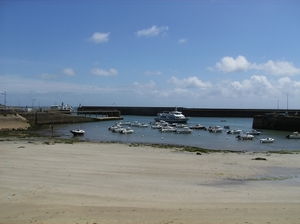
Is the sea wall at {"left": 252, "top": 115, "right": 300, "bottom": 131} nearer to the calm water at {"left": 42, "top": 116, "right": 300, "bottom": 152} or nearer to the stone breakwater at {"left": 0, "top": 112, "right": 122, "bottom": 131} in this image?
the calm water at {"left": 42, "top": 116, "right": 300, "bottom": 152}

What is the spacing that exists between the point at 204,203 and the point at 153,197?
1.92m

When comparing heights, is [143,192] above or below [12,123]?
below

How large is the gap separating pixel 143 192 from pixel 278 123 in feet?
178

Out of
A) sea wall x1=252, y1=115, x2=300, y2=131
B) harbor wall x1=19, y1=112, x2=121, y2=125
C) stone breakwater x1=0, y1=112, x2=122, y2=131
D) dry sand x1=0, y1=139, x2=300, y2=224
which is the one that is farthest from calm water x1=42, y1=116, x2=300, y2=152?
dry sand x1=0, y1=139, x2=300, y2=224

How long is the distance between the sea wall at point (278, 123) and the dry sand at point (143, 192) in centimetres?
4106

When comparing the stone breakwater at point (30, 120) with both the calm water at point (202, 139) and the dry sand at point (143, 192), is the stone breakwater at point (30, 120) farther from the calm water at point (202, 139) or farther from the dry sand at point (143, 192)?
the dry sand at point (143, 192)

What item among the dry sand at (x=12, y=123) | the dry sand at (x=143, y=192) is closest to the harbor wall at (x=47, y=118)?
the dry sand at (x=12, y=123)

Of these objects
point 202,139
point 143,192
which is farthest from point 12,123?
point 143,192

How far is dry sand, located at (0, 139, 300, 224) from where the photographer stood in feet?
28.8

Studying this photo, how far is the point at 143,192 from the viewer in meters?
11.5

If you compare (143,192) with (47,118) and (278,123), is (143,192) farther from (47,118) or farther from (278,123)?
(47,118)

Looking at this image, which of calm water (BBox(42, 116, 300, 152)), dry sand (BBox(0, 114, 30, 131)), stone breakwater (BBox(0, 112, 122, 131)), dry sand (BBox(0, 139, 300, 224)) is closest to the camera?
dry sand (BBox(0, 139, 300, 224))

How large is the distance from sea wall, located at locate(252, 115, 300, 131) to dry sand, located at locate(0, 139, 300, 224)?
135 feet

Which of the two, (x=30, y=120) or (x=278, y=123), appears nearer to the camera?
(x=278, y=123)
